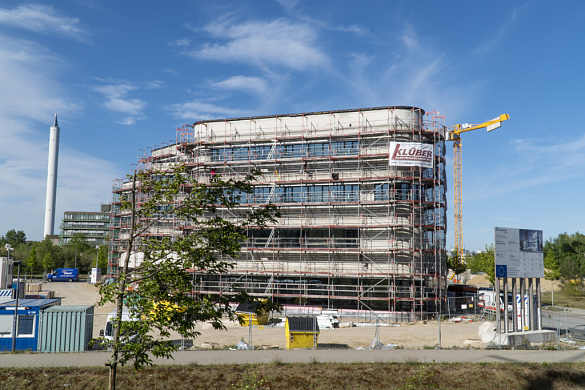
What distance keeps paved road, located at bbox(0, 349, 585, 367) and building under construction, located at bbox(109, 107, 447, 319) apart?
16.2 meters

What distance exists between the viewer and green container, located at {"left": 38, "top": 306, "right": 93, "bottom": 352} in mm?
20016

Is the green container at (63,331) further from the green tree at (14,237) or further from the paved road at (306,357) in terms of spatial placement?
the green tree at (14,237)

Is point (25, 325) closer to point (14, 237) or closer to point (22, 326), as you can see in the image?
point (22, 326)

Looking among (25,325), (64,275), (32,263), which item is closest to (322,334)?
(25,325)

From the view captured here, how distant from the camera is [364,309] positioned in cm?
3803

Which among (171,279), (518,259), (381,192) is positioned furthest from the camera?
(381,192)

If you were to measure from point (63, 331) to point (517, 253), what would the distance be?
22.4 metres

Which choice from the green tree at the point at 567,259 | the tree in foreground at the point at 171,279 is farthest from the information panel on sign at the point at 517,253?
the green tree at the point at 567,259

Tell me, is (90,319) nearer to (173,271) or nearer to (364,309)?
(173,271)

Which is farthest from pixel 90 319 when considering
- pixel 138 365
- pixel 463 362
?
pixel 463 362

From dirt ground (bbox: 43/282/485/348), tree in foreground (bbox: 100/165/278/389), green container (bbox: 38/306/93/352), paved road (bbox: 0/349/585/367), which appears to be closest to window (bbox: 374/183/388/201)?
dirt ground (bbox: 43/282/485/348)

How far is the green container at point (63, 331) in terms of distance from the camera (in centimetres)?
2002

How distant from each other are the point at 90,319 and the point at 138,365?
45.3 feet

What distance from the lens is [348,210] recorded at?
39.6 m
